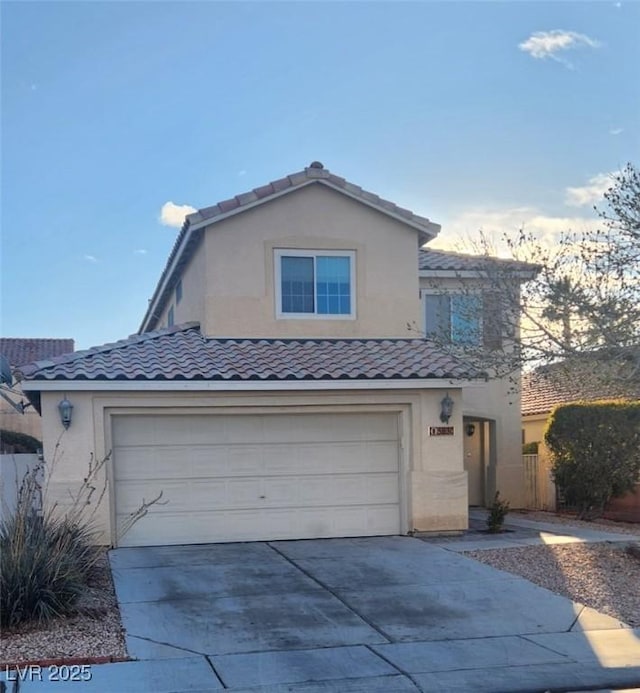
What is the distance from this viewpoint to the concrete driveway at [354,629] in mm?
6996

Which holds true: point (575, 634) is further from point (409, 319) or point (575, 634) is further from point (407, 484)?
point (409, 319)

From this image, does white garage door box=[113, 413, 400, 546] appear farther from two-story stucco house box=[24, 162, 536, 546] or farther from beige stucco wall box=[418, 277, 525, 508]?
beige stucco wall box=[418, 277, 525, 508]

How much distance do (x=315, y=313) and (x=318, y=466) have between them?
307 cm

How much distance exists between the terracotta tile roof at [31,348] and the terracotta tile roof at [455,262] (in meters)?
24.0

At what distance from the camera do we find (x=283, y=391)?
1378cm

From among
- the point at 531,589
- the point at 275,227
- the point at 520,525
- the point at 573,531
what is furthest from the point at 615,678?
the point at 275,227

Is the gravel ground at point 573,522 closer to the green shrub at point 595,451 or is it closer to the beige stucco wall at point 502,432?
the green shrub at point 595,451

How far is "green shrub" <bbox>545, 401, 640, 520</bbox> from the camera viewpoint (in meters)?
16.7

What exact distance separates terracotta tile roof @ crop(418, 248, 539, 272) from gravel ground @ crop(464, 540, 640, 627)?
435 centimetres

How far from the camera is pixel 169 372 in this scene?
13305mm

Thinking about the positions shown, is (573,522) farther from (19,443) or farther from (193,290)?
(19,443)

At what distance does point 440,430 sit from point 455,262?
225 inches

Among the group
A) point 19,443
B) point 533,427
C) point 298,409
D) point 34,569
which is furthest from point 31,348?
point 34,569

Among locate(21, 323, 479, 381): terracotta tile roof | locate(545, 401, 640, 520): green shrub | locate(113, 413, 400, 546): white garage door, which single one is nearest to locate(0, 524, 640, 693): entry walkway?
locate(113, 413, 400, 546): white garage door
